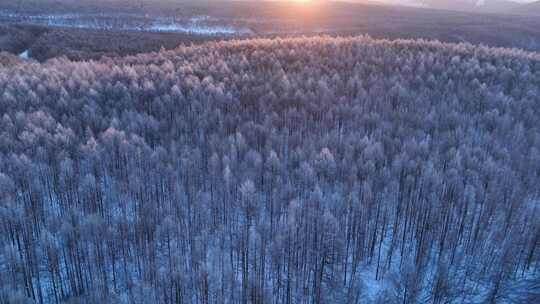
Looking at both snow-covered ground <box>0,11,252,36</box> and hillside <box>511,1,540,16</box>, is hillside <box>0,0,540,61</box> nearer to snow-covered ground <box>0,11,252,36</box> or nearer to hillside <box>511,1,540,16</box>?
snow-covered ground <box>0,11,252,36</box>

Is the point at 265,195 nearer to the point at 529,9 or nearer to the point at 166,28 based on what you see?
the point at 166,28

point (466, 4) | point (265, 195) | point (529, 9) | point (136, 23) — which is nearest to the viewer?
point (265, 195)

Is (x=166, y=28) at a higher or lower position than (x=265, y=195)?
higher

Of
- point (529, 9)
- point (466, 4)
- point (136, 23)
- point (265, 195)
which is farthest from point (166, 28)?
point (466, 4)

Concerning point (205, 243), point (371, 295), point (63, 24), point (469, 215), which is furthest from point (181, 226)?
point (63, 24)

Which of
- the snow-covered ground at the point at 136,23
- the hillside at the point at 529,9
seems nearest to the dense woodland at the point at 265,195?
the snow-covered ground at the point at 136,23

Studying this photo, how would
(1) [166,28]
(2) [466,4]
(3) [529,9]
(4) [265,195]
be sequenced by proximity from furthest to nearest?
(2) [466,4]
(3) [529,9]
(1) [166,28]
(4) [265,195]

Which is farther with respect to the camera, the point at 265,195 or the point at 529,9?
the point at 529,9

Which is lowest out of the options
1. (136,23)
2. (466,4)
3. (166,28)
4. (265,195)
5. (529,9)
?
(265,195)

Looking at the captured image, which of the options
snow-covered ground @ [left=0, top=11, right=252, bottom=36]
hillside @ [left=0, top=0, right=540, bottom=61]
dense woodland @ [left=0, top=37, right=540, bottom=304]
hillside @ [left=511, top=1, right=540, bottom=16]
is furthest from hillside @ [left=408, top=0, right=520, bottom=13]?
dense woodland @ [left=0, top=37, right=540, bottom=304]
